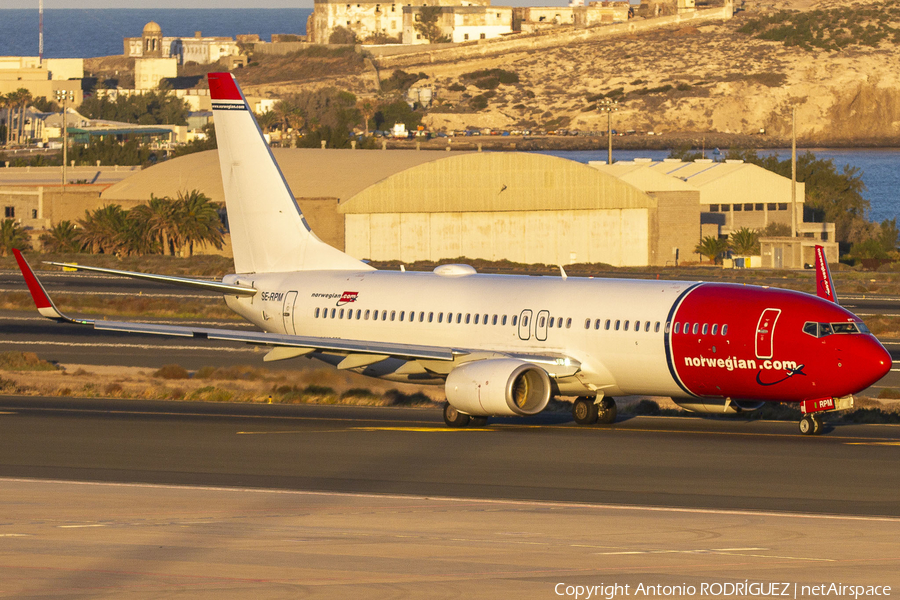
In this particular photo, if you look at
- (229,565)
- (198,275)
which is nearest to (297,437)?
(229,565)

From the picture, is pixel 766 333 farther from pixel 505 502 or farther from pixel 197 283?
pixel 197 283

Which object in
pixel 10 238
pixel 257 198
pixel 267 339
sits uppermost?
pixel 257 198

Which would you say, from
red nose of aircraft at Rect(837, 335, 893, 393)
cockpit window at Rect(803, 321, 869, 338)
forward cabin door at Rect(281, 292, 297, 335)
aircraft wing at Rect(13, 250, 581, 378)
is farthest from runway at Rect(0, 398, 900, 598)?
forward cabin door at Rect(281, 292, 297, 335)

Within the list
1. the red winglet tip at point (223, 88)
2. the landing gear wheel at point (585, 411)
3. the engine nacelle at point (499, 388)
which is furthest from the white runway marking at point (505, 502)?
the red winglet tip at point (223, 88)

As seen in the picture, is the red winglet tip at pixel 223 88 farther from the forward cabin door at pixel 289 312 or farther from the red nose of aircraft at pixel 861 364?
the red nose of aircraft at pixel 861 364

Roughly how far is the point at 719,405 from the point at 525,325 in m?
5.26

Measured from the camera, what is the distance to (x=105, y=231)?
106 metres

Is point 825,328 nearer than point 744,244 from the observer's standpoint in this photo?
Yes

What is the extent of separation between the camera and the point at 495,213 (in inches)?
3920

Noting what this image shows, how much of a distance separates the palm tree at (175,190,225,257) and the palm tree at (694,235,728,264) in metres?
37.5

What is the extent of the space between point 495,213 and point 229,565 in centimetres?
8409

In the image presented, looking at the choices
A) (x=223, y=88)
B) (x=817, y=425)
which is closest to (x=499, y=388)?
(x=817, y=425)

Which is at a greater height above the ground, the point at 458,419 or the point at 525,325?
the point at 525,325

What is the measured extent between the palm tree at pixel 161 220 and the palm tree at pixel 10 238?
968 centimetres
